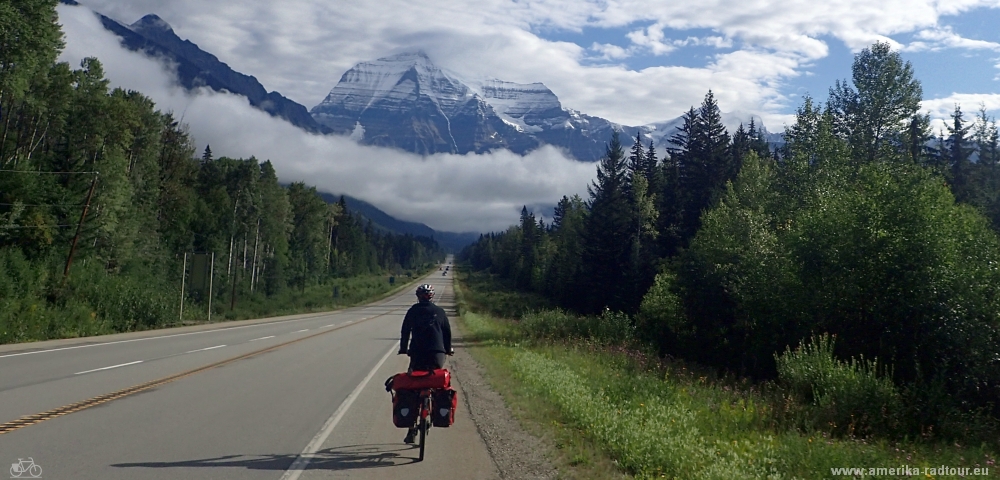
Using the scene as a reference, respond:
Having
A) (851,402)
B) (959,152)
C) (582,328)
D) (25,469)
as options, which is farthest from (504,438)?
(959,152)

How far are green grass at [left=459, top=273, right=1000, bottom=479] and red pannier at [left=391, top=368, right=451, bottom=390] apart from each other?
5.61 feet

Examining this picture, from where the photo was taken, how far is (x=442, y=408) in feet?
29.8

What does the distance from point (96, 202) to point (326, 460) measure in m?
40.0

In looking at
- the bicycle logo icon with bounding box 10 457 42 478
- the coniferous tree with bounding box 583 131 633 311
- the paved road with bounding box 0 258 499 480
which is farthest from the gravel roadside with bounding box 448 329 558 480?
the coniferous tree with bounding box 583 131 633 311

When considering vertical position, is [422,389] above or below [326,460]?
above

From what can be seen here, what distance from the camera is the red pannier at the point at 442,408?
905cm

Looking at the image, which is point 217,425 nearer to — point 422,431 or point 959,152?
point 422,431

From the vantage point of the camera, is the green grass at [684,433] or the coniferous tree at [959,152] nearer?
the green grass at [684,433]

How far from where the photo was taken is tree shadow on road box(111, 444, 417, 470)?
25.4 ft

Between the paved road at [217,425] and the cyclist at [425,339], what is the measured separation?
Answer: 0.98 metres

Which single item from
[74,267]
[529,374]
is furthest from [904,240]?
[74,267]

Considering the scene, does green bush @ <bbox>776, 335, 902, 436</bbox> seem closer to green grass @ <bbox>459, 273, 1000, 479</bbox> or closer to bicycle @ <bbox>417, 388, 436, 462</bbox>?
green grass @ <bbox>459, 273, 1000, 479</bbox>

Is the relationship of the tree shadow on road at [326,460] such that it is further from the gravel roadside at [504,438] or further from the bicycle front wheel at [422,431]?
the gravel roadside at [504,438]

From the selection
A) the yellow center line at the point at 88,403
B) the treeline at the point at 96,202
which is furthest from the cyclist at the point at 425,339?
the treeline at the point at 96,202
